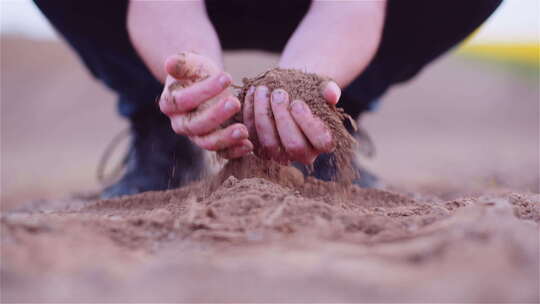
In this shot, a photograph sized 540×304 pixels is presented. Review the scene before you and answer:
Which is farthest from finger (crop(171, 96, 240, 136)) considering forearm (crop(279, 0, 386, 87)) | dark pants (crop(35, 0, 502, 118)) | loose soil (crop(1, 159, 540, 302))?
dark pants (crop(35, 0, 502, 118))

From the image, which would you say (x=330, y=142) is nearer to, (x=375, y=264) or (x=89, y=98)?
(x=375, y=264)

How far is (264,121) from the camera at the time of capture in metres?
1.43

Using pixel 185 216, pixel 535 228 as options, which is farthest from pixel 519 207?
pixel 185 216

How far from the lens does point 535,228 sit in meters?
1.14

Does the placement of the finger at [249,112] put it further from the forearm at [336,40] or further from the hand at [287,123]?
the forearm at [336,40]

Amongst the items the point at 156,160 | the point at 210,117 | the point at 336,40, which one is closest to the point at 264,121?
the point at 210,117

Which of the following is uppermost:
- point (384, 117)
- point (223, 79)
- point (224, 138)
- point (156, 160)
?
point (384, 117)

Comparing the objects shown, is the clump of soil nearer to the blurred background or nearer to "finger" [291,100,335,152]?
"finger" [291,100,335,152]

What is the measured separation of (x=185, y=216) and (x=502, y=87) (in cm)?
1055

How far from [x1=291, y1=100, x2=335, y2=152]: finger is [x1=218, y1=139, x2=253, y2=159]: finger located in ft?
0.52

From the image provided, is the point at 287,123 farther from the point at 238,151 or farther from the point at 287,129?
the point at 238,151

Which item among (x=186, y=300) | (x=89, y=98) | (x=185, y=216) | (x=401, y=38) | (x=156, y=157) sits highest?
(x=89, y=98)

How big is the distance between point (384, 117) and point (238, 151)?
8159 mm

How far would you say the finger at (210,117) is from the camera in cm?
135
